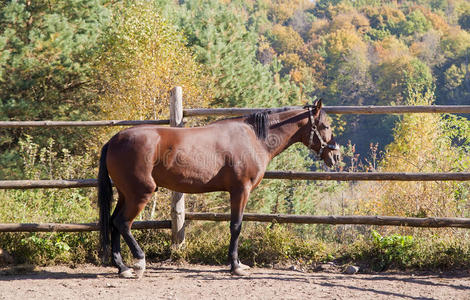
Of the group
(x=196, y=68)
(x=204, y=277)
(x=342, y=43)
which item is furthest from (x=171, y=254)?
(x=342, y=43)

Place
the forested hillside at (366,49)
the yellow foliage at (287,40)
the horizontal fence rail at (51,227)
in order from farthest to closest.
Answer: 1. the yellow foliage at (287,40)
2. the forested hillside at (366,49)
3. the horizontal fence rail at (51,227)

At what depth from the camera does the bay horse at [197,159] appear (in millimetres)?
4805

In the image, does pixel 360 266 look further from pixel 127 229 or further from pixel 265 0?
pixel 265 0

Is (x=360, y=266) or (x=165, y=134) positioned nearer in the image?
(x=165, y=134)

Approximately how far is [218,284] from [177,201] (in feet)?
4.27

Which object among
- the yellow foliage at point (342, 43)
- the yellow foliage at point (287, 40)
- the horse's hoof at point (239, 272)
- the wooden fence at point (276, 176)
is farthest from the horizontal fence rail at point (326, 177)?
the yellow foliage at point (342, 43)

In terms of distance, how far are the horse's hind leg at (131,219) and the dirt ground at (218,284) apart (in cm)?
15

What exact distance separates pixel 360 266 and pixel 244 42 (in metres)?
22.6

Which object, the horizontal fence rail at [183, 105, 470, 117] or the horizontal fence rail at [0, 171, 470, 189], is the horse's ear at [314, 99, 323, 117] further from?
the horizontal fence rail at [0, 171, 470, 189]

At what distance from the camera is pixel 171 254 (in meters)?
5.70

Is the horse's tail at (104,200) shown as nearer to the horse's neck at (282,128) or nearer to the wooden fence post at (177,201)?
the wooden fence post at (177,201)

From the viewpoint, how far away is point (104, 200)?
4.96m

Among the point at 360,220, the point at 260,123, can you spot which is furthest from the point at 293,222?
the point at 260,123

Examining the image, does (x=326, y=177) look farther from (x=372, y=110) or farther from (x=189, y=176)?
(x=189, y=176)
